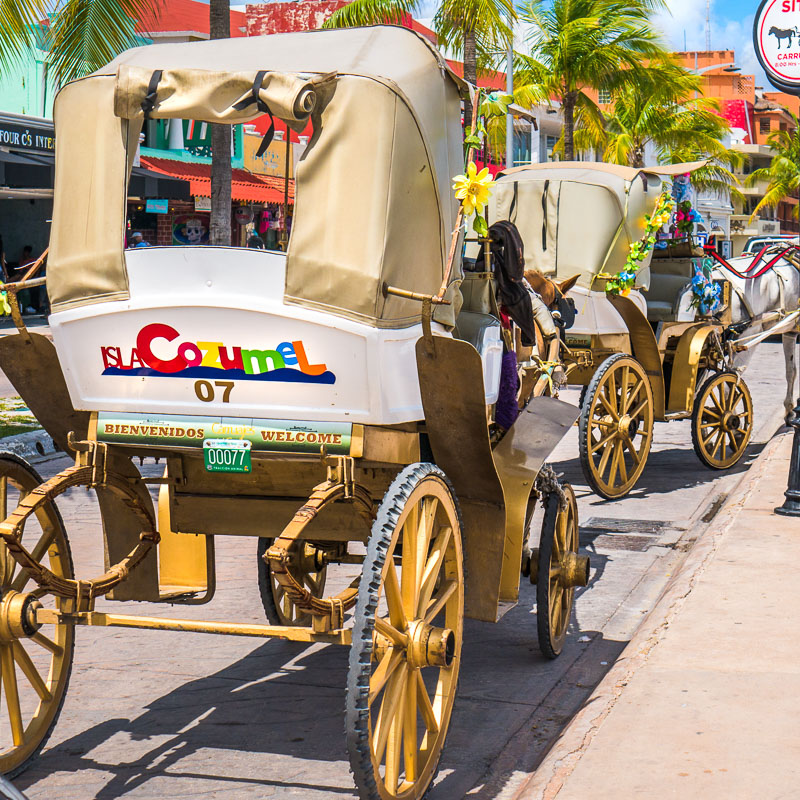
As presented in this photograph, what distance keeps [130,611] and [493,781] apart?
2848 millimetres

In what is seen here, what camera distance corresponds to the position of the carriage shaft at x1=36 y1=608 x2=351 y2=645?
409 cm

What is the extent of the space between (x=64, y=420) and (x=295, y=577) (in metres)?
1.51

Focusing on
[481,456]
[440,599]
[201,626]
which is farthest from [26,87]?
[440,599]

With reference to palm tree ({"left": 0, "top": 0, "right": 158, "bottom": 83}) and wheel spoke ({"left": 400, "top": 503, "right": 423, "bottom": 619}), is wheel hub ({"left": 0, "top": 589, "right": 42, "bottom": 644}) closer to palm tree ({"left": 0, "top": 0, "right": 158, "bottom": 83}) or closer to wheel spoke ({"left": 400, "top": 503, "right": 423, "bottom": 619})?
wheel spoke ({"left": 400, "top": 503, "right": 423, "bottom": 619})

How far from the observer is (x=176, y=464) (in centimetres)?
500

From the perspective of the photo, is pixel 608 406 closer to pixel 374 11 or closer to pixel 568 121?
pixel 374 11

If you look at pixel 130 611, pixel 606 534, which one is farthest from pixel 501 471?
pixel 606 534

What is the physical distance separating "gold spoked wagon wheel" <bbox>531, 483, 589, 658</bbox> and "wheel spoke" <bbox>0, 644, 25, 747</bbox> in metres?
2.40

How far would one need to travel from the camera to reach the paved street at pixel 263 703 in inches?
184

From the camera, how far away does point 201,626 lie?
4.20 meters

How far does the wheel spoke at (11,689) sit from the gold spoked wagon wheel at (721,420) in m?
7.59

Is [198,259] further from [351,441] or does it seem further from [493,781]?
[493,781]

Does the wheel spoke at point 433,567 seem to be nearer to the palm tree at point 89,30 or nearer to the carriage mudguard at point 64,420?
the carriage mudguard at point 64,420

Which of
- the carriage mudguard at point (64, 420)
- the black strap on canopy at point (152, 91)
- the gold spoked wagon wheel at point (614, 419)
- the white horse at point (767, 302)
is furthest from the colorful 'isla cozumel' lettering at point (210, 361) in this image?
the white horse at point (767, 302)
